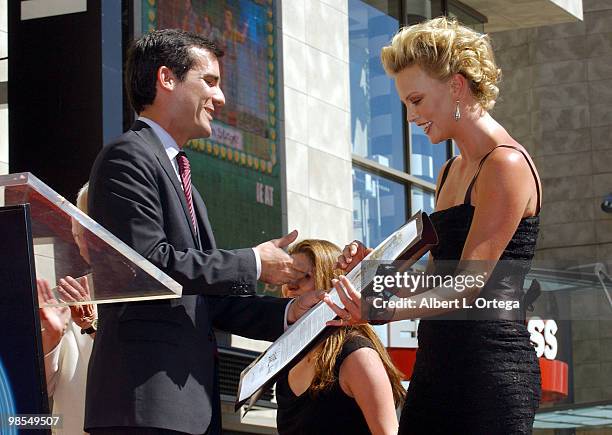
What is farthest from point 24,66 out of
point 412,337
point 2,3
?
point 412,337

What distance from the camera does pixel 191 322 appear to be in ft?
13.3

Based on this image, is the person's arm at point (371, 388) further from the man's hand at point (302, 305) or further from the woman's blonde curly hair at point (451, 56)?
the woman's blonde curly hair at point (451, 56)

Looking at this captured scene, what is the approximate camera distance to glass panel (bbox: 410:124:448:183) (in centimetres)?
1477

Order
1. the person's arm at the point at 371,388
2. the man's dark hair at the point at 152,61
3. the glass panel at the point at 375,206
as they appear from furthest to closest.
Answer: the glass panel at the point at 375,206 → the person's arm at the point at 371,388 → the man's dark hair at the point at 152,61

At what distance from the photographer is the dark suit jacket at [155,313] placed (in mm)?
3912

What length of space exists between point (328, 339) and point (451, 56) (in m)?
1.47

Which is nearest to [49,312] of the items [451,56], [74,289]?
[74,289]

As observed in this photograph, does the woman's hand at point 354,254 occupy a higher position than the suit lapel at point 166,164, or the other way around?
the suit lapel at point 166,164

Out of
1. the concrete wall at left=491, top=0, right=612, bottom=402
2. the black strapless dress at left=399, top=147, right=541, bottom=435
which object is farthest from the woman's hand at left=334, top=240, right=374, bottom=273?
the concrete wall at left=491, top=0, right=612, bottom=402

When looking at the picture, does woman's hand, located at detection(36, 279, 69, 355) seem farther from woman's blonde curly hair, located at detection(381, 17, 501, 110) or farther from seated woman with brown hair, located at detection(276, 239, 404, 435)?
woman's blonde curly hair, located at detection(381, 17, 501, 110)

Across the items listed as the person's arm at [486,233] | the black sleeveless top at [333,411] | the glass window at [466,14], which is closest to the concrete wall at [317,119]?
the glass window at [466,14]

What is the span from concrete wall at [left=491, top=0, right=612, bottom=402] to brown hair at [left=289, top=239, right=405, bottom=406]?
63.3 feet

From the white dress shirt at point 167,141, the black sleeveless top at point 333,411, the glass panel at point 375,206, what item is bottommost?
the black sleeveless top at point 333,411

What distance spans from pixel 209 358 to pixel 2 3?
452 centimetres
